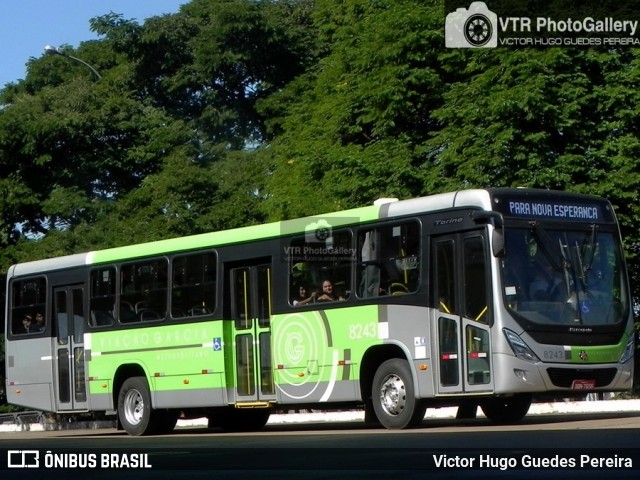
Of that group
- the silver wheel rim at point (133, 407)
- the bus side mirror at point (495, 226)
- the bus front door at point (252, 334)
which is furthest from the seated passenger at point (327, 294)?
the silver wheel rim at point (133, 407)

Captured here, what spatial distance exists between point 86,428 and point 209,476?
2377cm

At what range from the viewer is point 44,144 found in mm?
49656

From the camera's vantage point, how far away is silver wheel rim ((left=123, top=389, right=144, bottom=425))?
80.0 ft

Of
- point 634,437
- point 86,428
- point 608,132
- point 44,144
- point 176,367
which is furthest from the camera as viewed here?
point 44,144

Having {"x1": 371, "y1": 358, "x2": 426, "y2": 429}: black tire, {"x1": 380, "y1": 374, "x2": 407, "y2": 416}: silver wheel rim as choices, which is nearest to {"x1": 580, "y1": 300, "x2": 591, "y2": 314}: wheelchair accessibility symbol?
{"x1": 371, "y1": 358, "x2": 426, "y2": 429}: black tire

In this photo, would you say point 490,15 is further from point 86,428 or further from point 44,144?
point 44,144

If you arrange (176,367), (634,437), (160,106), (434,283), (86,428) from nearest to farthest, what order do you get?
(634,437), (434,283), (176,367), (86,428), (160,106)

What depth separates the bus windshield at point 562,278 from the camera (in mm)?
18812

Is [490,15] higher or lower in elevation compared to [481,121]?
higher

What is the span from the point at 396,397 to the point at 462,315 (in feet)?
5.15

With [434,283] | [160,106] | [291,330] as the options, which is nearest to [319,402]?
[291,330]

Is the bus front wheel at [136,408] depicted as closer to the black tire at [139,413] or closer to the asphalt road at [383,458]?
the black tire at [139,413]

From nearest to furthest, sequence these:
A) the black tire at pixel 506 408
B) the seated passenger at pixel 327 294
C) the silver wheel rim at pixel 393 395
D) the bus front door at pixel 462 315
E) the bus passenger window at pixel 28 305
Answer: the bus front door at pixel 462 315
the silver wheel rim at pixel 393 395
the black tire at pixel 506 408
the seated passenger at pixel 327 294
the bus passenger window at pixel 28 305

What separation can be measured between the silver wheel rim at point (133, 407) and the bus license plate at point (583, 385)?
8308 millimetres
